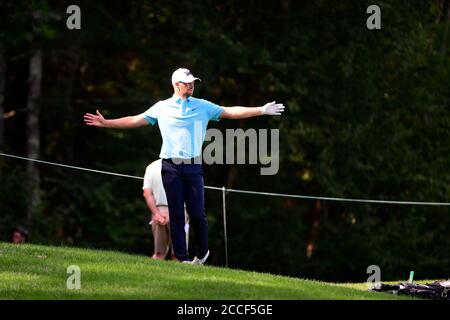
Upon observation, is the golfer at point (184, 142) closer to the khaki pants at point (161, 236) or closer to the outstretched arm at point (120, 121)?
the outstretched arm at point (120, 121)

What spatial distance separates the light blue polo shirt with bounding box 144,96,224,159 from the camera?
14.2 m

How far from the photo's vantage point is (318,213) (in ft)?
124

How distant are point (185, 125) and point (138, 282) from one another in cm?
244

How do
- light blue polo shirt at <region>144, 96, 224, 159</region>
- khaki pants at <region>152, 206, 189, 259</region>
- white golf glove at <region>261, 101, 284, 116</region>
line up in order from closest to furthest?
white golf glove at <region>261, 101, 284, 116</region> → light blue polo shirt at <region>144, 96, 224, 159</region> → khaki pants at <region>152, 206, 189, 259</region>

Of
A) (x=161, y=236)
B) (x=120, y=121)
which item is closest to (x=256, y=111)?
(x=120, y=121)

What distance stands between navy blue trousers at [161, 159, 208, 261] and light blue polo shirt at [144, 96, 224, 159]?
0.54 ft

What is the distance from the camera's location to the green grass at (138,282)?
1186 centimetres

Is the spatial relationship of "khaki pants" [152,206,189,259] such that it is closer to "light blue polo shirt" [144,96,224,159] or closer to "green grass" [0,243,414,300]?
"green grass" [0,243,414,300]

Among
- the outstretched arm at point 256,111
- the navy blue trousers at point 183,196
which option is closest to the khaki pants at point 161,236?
the navy blue trousers at point 183,196

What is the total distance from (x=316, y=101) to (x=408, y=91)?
2.70 metres

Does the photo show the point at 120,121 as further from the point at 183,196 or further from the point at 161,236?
the point at 161,236

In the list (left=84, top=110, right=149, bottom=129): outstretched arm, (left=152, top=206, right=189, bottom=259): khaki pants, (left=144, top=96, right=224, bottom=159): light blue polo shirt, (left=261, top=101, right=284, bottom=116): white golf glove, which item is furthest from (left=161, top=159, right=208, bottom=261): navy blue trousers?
(left=152, top=206, right=189, bottom=259): khaki pants

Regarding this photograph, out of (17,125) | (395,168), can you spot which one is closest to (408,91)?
(395,168)

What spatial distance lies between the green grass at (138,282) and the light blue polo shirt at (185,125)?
1313 mm
